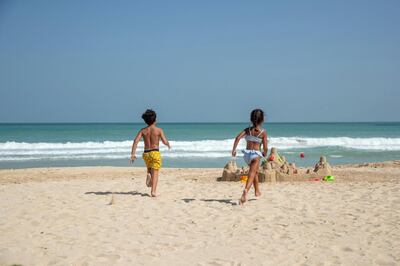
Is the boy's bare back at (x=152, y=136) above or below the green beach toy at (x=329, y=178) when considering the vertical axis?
above

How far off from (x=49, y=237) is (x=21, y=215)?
158 centimetres

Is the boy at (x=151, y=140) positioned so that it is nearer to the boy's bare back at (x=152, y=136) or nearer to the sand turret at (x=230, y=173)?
the boy's bare back at (x=152, y=136)

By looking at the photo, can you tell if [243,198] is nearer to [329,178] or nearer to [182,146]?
[329,178]

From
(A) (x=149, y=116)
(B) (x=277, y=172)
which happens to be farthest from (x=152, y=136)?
(B) (x=277, y=172)

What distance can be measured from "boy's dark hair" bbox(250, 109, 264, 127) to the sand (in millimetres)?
1404

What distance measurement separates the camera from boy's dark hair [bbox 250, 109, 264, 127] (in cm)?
754

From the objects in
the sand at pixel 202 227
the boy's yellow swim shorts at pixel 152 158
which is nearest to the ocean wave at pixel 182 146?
the sand at pixel 202 227

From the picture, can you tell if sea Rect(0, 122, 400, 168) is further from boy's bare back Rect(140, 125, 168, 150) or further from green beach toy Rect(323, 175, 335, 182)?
boy's bare back Rect(140, 125, 168, 150)

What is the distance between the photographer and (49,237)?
18.6ft

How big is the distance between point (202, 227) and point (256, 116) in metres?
2.25

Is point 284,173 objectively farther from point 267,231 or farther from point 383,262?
point 383,262

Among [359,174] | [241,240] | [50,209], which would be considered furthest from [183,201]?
[359,174]

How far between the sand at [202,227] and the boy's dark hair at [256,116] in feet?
4.61

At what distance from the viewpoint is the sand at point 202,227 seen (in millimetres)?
4891
